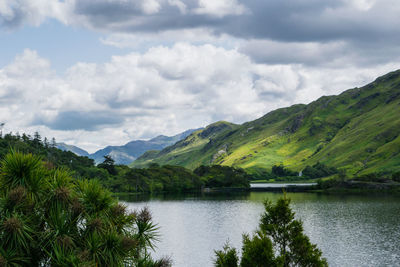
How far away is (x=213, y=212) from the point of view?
496ft

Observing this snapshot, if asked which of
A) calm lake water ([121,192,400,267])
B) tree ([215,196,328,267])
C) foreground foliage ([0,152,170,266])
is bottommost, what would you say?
calm lake water ([121,192,400,267])

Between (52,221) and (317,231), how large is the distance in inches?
3586

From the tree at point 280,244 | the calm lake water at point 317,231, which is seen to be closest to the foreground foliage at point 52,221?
the tree at point 280,244

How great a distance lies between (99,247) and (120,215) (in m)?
4.54

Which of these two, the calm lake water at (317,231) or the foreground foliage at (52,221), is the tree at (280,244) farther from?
the calm lake water at (317,231)

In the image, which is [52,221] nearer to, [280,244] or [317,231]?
[280,244]

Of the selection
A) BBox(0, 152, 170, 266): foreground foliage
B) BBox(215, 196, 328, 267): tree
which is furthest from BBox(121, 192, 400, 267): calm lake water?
BBox(0, 152, 170, 266): foreground foliage

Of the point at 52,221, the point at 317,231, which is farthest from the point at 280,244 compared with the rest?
the point at 317,231

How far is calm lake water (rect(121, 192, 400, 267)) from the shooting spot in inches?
2967

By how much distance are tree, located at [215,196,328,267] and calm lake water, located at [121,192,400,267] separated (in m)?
28.9

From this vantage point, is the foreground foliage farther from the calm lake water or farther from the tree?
the calm lake water

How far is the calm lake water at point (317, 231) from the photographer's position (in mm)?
75369

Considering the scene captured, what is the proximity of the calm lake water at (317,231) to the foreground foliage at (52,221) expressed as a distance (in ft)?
143

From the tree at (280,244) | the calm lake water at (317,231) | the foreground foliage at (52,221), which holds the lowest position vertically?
the calm lake water at (317,231)
